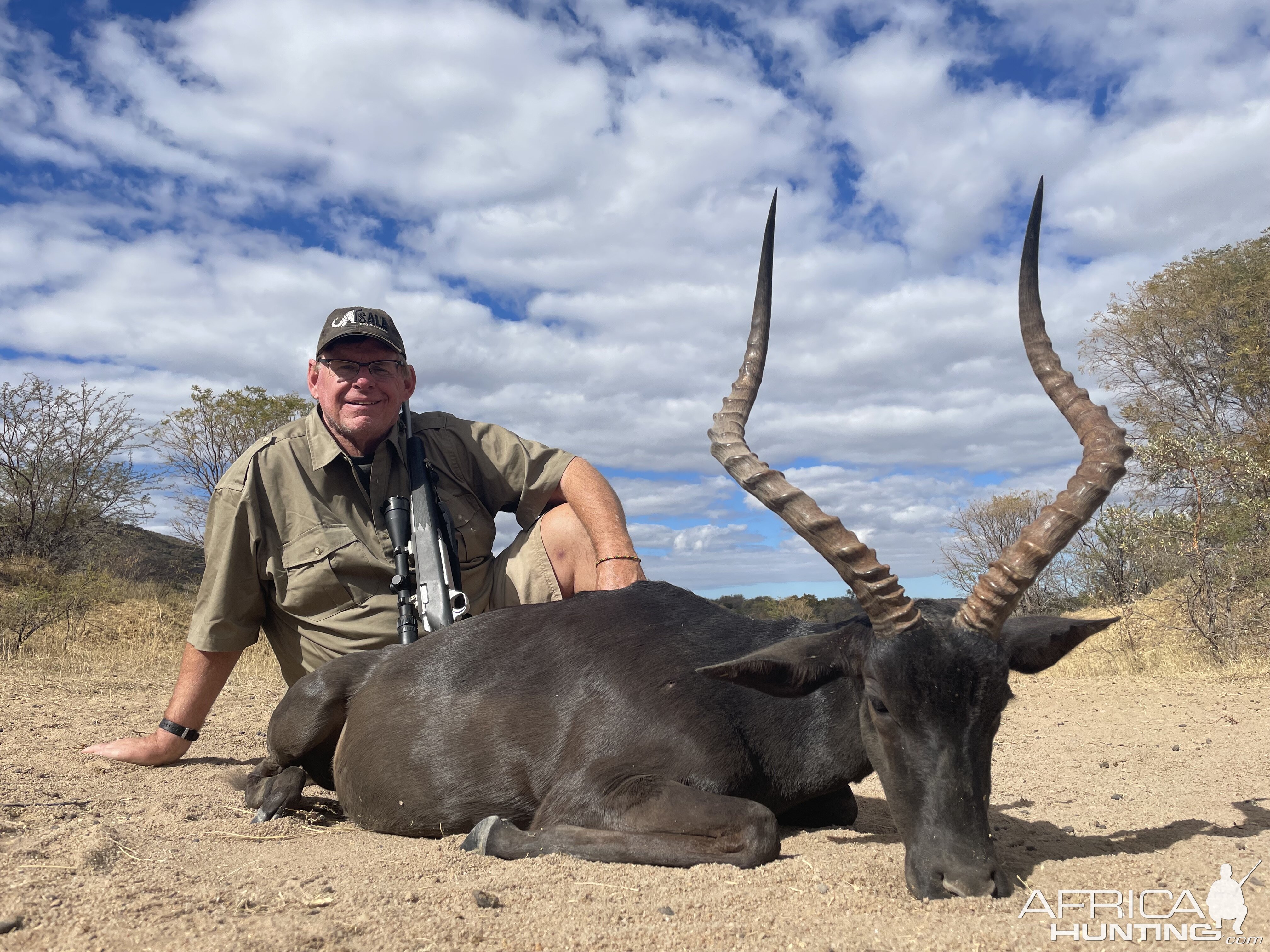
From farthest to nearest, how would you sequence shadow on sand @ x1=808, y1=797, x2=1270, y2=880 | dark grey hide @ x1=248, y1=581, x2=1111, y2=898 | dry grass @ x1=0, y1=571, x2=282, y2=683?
1. dry grass @ x1=0, y1=571, x2=282, y2=683
2. shadow on sand @ x1=808, y1=797, x2=1270, y2=880
3. dark grey hide @ x1=248, y1=581, x2=1111, y2=898

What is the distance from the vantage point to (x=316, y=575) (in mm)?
5613

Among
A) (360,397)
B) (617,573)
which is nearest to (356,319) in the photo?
(360,397)

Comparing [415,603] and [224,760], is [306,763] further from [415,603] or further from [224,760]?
[224,760]

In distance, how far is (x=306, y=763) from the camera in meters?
4.93

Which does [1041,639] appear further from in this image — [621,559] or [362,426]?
[362,426]

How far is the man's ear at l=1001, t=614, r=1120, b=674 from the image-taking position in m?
3.66

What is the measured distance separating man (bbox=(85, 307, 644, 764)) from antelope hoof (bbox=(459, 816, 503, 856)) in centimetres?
213

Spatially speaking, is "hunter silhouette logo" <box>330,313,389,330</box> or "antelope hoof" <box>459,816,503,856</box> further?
"hunter silhouette logo" <box>330,313,389,330</box>

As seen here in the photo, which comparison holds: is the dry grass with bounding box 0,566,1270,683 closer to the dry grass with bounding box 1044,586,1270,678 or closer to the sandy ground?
the dry grass with bounding box 1044,586,1270,678

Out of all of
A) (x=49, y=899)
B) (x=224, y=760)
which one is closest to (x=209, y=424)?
(x=224, y=760)

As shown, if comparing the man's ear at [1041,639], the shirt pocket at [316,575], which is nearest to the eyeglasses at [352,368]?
the shirt pocket at [316,575]

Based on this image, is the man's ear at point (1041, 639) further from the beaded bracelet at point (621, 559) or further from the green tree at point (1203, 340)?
the green tree at point (1203, 340)

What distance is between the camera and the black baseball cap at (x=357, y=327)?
19.6 feet

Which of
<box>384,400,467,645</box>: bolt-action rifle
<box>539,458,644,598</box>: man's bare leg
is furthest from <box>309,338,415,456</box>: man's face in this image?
<box>539,458,644,598</box>: man's bare leg
